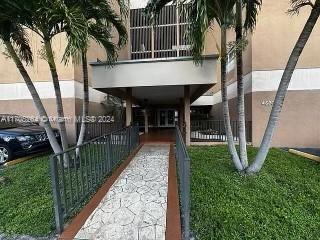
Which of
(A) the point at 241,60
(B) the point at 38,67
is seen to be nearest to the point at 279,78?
(A) the point at 241,60

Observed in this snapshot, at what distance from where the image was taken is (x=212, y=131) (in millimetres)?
11227

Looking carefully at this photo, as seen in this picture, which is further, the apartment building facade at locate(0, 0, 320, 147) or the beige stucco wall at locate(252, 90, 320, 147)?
the beige stucco wall at locate(252, 90, 320, 147)

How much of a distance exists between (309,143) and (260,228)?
747 cm

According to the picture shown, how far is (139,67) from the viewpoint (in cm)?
902

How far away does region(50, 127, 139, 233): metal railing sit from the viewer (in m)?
3.83

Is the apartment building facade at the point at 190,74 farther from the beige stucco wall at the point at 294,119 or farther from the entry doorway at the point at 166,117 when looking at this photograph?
the entry doorway at the point at 166,117

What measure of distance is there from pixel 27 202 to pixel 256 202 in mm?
4338

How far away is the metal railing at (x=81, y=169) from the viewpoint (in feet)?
12.6

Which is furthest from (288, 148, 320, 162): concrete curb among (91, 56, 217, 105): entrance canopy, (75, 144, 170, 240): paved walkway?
(75, 144, 170, 240): paved walkway

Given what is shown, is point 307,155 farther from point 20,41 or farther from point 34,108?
→ point 34,108

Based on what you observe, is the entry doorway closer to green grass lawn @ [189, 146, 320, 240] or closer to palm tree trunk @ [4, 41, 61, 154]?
green grass lawn @ [189, 146, 320, 240]

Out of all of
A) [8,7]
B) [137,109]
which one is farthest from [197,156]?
[137,109]

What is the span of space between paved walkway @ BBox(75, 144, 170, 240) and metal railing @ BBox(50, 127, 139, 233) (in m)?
0.35

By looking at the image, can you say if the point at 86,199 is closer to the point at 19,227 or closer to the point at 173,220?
the point at 19,227
